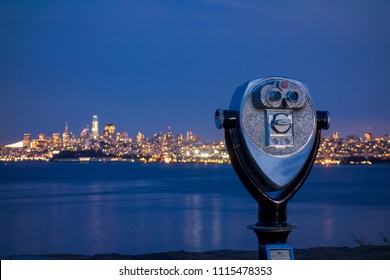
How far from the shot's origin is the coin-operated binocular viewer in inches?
198

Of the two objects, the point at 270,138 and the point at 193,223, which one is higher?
the point at 270,138

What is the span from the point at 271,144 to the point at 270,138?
0.14ft

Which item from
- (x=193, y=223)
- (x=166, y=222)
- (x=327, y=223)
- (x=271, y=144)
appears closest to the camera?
(x=271, y=144)

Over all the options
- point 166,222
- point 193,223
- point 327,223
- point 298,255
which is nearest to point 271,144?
point 298,255

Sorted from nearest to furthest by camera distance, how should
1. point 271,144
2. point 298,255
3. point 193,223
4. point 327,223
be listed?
1. point 271,144
2. point 298,255
3. point 327,223
4. point 193,223

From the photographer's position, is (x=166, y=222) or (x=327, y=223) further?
(x=166, y=222)

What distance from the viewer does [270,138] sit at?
5.02m

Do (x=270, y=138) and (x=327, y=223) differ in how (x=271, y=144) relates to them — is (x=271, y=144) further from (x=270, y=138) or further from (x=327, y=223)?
(x=327, y=223)

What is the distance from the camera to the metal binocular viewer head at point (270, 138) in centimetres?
503

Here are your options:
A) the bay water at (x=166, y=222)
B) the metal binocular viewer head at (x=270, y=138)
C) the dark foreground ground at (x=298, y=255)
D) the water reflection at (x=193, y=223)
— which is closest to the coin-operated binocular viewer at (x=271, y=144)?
the metal binocular viewer head at (x=270, y=138)

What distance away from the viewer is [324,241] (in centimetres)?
2138

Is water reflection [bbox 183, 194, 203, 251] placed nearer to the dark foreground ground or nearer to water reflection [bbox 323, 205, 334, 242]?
water reflection [bbox 323, 205, 334, 242]

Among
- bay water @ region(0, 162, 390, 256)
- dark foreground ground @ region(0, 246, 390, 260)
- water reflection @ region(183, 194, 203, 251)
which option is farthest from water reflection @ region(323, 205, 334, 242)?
dark foreground ground @ region(0, 246, 390, 260)

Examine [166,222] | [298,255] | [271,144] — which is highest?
[271,144]
